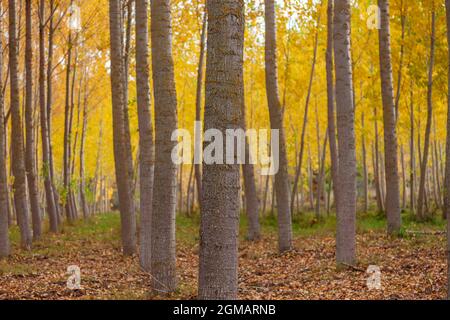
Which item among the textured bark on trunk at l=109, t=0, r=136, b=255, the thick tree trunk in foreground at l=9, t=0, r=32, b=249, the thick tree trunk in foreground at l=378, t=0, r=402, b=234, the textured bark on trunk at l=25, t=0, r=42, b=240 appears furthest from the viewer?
the textured bark on trunk at l=25, t=0, r=42, b=240

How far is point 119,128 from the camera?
11562mm

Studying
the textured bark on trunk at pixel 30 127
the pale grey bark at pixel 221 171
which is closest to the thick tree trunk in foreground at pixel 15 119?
the textured bark on trunk at pixel 30 127

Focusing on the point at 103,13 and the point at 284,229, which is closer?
the point at 284,229

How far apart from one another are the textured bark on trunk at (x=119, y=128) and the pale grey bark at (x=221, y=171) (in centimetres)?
692

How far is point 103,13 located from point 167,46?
44.2 feet

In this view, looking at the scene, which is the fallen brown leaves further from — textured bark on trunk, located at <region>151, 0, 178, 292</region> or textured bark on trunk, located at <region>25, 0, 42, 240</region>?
textured bark on trunk, located at <region>25, 0, 42, 240</region>

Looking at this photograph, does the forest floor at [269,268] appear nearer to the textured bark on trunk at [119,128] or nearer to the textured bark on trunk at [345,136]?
the textured bark on trunk at [345,136]

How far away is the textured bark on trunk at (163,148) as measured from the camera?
7.21m

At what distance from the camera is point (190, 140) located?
2920 centimetres

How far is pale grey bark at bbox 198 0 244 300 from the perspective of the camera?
4.70 meters

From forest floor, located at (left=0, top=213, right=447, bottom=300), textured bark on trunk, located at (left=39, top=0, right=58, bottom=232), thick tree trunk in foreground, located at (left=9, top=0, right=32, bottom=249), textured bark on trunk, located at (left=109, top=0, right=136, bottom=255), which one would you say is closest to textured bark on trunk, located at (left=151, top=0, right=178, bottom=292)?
forest floor, located at (left=0, top=213, right=447, bottom=300)
